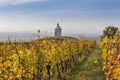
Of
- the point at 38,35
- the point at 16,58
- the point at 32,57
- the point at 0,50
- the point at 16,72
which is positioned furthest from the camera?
the point at 0,50

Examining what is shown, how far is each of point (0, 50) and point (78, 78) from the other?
29.7 feet

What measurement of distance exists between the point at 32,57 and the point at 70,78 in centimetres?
774

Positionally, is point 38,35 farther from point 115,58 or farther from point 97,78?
point 115,58

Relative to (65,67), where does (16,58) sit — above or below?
above

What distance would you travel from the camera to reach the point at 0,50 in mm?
32938

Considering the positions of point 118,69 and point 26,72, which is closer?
point 118,69

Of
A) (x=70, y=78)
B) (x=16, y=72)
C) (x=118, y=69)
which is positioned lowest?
(x=70, y=78)

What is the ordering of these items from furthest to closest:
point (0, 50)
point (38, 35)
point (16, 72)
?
point (0, 50), point (38, 35), point (16, 72)

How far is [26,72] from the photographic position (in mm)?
23375

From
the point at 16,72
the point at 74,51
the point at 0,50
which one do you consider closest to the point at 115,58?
the point at 16,72

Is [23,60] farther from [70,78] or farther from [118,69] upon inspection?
[118,69]

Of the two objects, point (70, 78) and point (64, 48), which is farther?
point (64, 48)

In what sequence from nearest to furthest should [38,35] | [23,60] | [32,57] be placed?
[23,60] → [32,57] → [38,35]

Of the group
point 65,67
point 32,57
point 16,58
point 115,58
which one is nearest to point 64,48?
point 65,67
